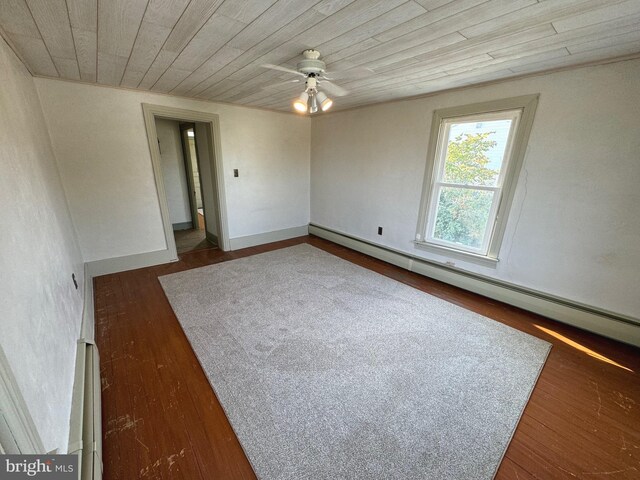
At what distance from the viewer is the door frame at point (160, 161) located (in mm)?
3176

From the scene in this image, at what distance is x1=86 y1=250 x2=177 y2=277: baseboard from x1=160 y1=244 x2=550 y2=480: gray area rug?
0.67 meters

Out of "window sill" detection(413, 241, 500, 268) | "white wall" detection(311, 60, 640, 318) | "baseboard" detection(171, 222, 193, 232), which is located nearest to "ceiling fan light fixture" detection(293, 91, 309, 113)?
"white wall" detection(311, 60, 640, 318)

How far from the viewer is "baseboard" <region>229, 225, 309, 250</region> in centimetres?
428

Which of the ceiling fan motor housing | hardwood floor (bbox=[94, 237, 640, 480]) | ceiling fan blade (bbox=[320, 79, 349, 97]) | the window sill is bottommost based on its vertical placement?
hardwood floor (bbox=[94, 237, 640, 480])

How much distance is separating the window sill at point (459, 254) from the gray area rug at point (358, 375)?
0.63 metres

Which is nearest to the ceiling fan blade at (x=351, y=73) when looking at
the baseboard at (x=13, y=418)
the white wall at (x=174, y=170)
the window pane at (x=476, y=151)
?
the window pane at (x=476, y=151)

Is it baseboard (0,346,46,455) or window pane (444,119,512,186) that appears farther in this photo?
window pane (444,119,512,186)

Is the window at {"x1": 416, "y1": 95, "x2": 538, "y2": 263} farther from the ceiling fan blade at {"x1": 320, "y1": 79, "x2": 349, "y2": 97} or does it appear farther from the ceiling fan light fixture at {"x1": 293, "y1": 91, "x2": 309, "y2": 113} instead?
the ceiling fan light fixture at {"x1": 293, "y1": 91, "x2": 309, "y2": 113}

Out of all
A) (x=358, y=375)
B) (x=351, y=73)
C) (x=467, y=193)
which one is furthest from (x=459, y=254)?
(x=351, y=73)

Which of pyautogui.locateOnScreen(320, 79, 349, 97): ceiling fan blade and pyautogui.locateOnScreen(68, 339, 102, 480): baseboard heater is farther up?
pyautogui.locateOnScreen(320, 79, 349, 97): ceiling fan blade

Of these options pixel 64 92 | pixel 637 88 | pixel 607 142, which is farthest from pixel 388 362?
pixel 64 92

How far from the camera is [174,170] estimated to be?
520cm

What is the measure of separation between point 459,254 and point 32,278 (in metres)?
3.52

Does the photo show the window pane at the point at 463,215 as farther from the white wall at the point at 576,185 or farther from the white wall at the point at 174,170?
the white wall at the point at 174,170
